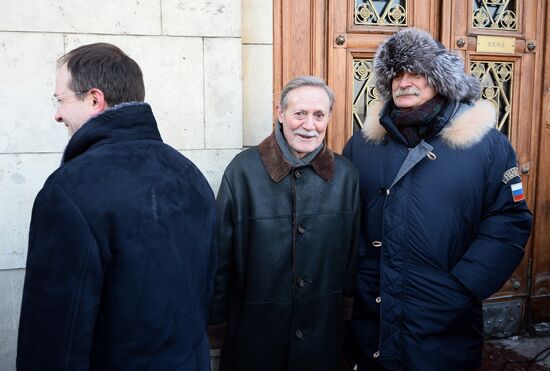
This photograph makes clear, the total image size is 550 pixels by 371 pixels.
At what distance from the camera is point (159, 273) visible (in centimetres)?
152

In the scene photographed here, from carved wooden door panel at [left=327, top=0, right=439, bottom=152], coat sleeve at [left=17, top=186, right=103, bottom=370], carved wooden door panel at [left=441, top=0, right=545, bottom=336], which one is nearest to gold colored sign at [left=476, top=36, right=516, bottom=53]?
carved wooden door panel at [left=441, top=0, right=545, bottom=336]

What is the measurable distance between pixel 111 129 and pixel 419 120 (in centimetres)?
146

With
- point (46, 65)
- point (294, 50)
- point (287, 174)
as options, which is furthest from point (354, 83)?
point (46, 65)

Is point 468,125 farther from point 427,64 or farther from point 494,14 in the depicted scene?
point 494,14

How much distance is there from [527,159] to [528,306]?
1100mm

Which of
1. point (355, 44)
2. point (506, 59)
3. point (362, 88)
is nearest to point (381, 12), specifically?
point (355, 44)

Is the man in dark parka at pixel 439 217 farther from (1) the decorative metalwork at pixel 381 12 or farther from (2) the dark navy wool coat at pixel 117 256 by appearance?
(2) the dark navy wool coat at pixel 117 256

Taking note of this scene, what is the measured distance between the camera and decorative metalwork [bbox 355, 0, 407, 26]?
3264mm

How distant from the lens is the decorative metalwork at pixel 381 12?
3264 mm

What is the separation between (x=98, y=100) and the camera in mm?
1564

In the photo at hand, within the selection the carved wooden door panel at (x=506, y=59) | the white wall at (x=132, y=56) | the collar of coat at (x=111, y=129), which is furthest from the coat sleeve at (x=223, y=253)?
the carved wooden door panel at (x=506, y=59)

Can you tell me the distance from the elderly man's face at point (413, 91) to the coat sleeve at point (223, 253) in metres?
0.94

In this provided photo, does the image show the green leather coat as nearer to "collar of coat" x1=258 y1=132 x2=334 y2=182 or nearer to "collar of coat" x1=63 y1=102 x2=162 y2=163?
"collar of coat" x1=258 y1=132 x2=334 y2=182

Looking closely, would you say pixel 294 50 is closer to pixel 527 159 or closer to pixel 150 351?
pixel 527 159
